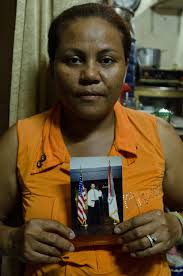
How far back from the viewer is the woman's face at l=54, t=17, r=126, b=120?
3.04ft

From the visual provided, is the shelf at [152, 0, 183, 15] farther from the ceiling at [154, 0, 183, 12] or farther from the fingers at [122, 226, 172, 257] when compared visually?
the fingers at [122, 226, 172, 257]

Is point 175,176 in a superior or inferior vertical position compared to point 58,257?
superior

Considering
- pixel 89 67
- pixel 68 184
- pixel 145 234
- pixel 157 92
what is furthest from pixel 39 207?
pixel 157 92

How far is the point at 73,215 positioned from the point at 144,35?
2.27m

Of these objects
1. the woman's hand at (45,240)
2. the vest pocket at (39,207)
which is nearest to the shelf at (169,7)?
the vest pocket at (39,207)

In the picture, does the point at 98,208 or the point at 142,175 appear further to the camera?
the point at 142,175

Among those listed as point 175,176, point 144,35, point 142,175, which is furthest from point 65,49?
point 144,35

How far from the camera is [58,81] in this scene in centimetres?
98

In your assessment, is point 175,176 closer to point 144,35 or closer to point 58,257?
point 58,257

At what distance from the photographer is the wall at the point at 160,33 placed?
2.80m

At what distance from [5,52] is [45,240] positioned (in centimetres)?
97

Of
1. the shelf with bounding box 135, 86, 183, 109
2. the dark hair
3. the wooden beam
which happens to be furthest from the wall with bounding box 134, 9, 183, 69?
the dark hair

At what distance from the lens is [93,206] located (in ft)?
2.78

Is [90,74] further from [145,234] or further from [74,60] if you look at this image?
[145,234]
